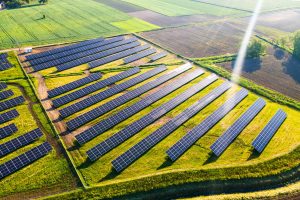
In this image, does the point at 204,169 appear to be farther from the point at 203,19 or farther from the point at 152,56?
the point at 203,19

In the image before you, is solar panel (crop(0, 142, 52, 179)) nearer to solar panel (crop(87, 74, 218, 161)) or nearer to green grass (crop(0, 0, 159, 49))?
solar panel (crop(87, 74, 218, 161))

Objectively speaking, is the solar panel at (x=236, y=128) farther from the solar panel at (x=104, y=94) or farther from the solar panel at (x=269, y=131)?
the solar panel at (x=104, y=94)

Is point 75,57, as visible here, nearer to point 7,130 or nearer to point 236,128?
point 7,130

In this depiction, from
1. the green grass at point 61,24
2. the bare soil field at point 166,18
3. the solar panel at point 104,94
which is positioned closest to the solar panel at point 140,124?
the solar panel at point 104,94

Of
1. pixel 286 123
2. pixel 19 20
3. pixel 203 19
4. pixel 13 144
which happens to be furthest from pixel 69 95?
pixel 203 19

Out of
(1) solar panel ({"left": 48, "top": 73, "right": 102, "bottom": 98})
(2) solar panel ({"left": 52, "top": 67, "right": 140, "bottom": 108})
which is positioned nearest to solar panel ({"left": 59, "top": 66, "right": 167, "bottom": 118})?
(2) solar panel ({"left": 52, "top": 67, "right": 140, "bottom": 108})

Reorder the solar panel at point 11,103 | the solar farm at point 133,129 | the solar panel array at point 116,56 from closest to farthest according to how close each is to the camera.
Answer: the solar farm at point 133,129
the solar panel at point 11,103
the solar panel array at point 116,56
